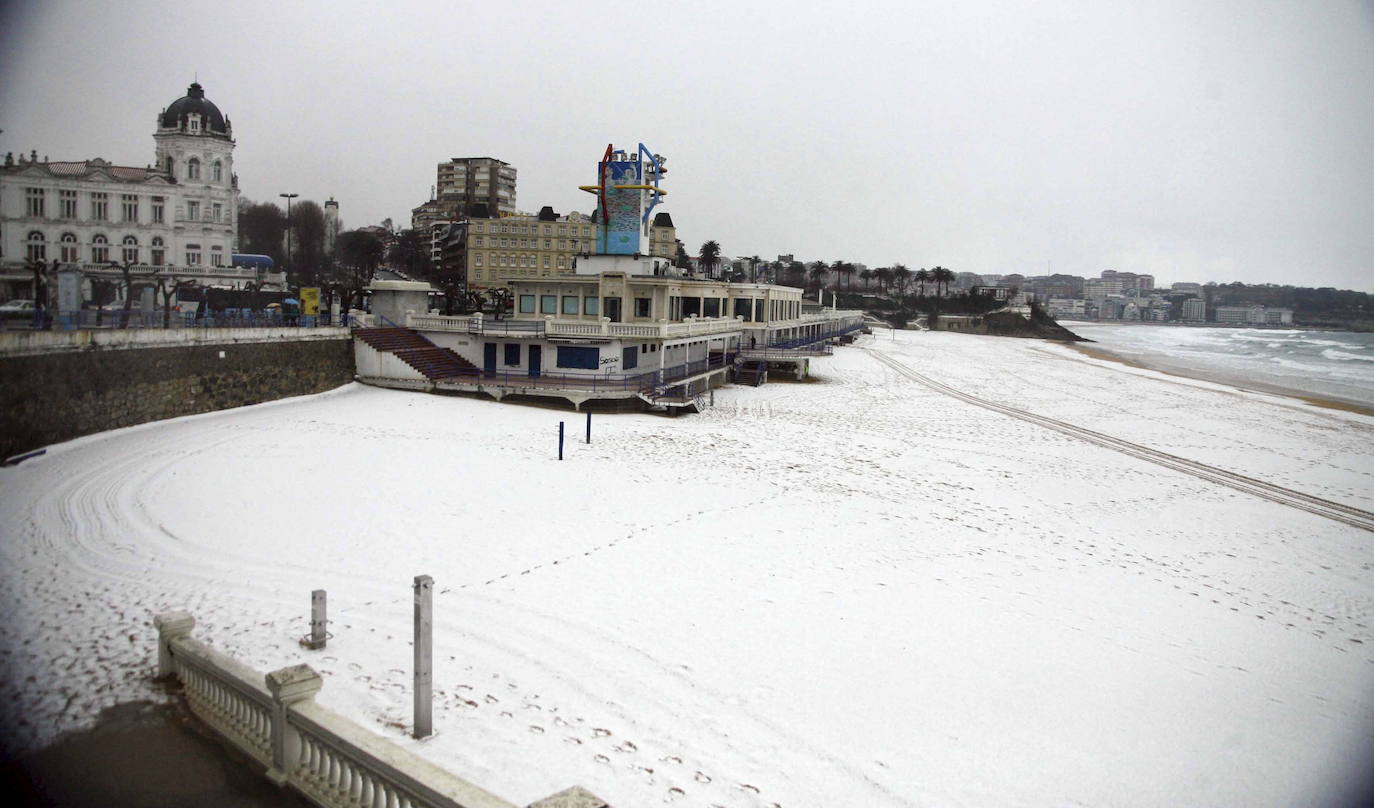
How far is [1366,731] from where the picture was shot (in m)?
10.6

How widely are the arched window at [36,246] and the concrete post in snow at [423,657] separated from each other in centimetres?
2177

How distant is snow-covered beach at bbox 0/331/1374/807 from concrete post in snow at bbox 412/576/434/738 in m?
0.30

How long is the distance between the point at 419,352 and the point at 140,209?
17127 mm

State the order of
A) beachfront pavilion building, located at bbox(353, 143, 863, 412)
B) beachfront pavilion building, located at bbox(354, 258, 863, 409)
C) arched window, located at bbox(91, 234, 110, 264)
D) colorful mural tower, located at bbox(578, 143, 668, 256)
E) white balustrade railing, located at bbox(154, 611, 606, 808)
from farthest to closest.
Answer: colorful mural tower, located at bbox(578, 143, 668, 256) → beachfront pavilion building, located at bbox(353, 143, 863, 412) → beachfront pavilion building, located at bbox(354, 258, 863, 409) → arched window, located at bbox(91, 234, 110, 264) → white balustrade railing, located at bbox(154, 611, 606, 808)

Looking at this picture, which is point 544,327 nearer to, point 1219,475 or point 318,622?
point 318,622

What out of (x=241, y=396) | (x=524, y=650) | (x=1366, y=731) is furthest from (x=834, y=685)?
(x=241, y=396)

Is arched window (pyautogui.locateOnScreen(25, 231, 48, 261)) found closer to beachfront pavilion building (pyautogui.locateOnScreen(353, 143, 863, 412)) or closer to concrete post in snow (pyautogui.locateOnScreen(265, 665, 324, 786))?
beachfront pavilion building (pyautogui.locateOnScreen(353, 143, 863, 412))

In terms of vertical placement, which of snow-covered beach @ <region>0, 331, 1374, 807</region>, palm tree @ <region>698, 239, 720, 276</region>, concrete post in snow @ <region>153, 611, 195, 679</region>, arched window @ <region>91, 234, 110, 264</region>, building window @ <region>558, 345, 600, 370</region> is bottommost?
snow-covered beach @ <region>0, 331, 1374, 807</region>

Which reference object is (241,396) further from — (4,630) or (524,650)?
(524,650)

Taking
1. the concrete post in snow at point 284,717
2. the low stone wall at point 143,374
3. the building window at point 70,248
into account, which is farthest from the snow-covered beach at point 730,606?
the building window at point 70,248

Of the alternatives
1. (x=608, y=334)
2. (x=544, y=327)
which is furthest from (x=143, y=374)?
(x=608, y=334)

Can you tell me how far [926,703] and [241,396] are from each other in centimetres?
2431

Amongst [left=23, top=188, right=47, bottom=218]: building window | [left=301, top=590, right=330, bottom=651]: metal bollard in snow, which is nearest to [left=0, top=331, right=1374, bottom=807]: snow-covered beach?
[left=301, top=590, right=330, bottom=651]: metal bollard in snow

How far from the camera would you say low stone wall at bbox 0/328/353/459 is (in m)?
17.8
